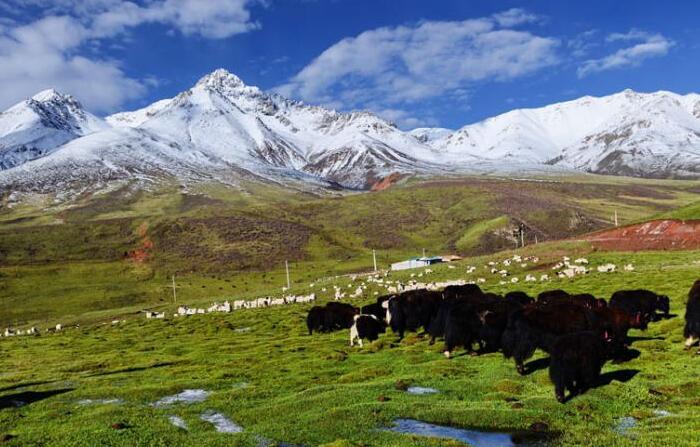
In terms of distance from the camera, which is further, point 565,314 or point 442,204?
point 442,204

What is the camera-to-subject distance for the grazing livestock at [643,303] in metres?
28.4

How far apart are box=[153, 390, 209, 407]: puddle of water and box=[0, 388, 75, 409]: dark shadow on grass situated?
19.7ft

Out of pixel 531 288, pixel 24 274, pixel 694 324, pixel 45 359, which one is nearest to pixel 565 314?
pixel 694 324

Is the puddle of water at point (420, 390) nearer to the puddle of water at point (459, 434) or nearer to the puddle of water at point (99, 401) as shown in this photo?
the puddle of water at point (459, 434)

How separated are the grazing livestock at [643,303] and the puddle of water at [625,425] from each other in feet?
45.6

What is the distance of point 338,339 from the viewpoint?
119ft

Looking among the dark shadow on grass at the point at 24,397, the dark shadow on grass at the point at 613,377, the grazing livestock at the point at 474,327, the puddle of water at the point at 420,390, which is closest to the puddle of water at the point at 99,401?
the dark shadow on grass at the point at 24,397

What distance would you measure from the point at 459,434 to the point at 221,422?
758 cm

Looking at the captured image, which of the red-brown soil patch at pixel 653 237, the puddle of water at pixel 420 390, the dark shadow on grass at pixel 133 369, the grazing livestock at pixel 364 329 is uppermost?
the red-brown soil patch at pixel 653 237

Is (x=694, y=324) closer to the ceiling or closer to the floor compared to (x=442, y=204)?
closer to the floor

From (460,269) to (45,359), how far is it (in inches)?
1889

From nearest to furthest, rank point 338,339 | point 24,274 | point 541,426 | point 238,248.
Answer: point 541,426, point 338,339, point 24,274, point 238,248

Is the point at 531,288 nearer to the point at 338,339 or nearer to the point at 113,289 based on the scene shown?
the point at 338,339

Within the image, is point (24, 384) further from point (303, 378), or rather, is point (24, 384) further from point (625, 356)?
point (625, 356)
